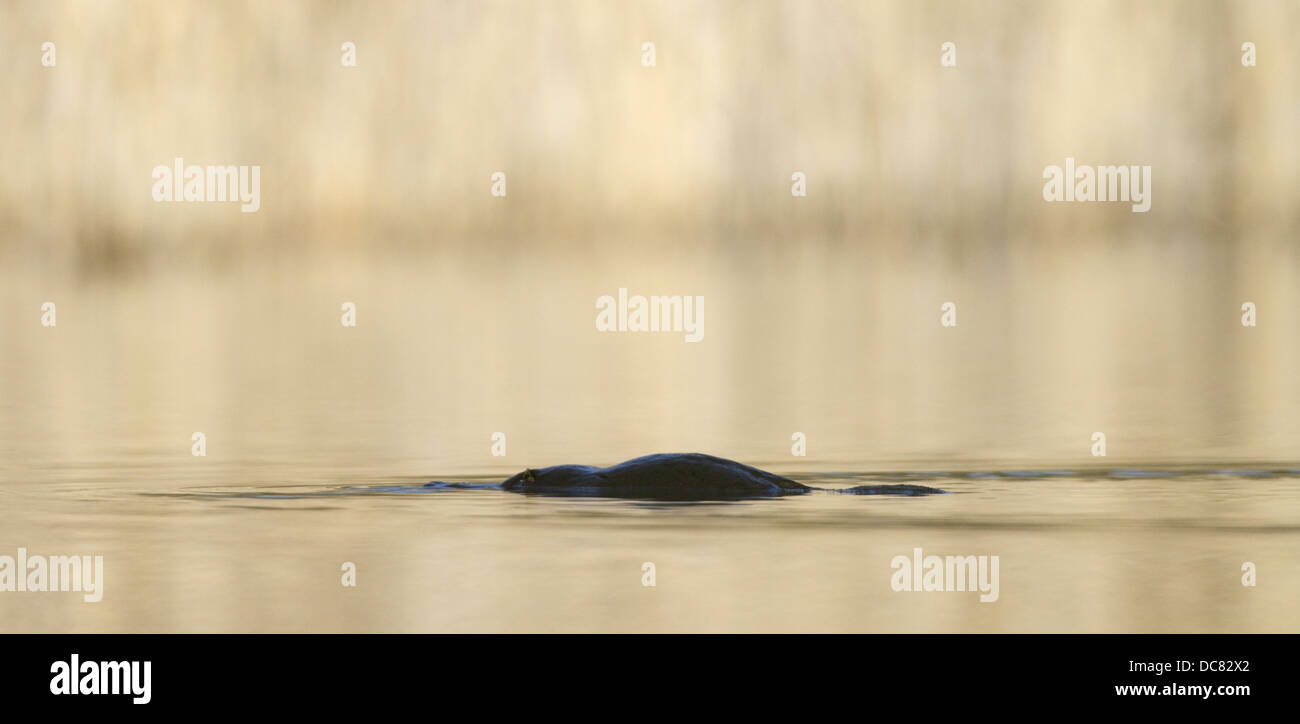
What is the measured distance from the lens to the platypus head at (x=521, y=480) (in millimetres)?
21031

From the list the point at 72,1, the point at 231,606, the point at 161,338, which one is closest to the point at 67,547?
the point at 231,606

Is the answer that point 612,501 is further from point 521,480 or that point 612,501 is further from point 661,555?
point 661,555

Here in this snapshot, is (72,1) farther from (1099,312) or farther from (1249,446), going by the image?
(1249,446)

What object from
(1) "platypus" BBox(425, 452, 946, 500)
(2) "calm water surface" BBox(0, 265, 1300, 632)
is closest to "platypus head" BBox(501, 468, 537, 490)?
(1) "platypus" BBox(425, 452, 946, 500)

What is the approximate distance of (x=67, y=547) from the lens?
18156 millimetres

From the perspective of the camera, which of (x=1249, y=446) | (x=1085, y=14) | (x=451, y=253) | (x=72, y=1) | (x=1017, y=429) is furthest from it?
(x=451, y=253)

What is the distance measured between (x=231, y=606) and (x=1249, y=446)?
1288 centimetres

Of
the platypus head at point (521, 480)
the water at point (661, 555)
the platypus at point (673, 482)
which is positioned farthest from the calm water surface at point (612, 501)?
the platypus at point (673, 482)

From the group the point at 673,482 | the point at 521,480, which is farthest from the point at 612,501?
the point at 521,480

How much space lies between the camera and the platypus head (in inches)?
828

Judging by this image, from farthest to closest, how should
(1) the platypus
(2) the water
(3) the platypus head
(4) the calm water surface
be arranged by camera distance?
1. (3) the platypus head
2. (1) the platypus
3. (4) the calm water surface
4. (2) the water

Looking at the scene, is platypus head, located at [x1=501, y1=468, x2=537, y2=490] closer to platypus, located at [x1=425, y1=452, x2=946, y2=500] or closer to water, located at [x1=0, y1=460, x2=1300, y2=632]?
platypus, located at [x1=425, y1=452, x2=946, y2=500]

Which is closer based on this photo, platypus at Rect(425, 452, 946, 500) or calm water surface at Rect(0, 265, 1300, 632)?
calm water surface at Rect(0, 265, 1300, 632)

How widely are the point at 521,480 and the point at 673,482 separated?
156 cm
